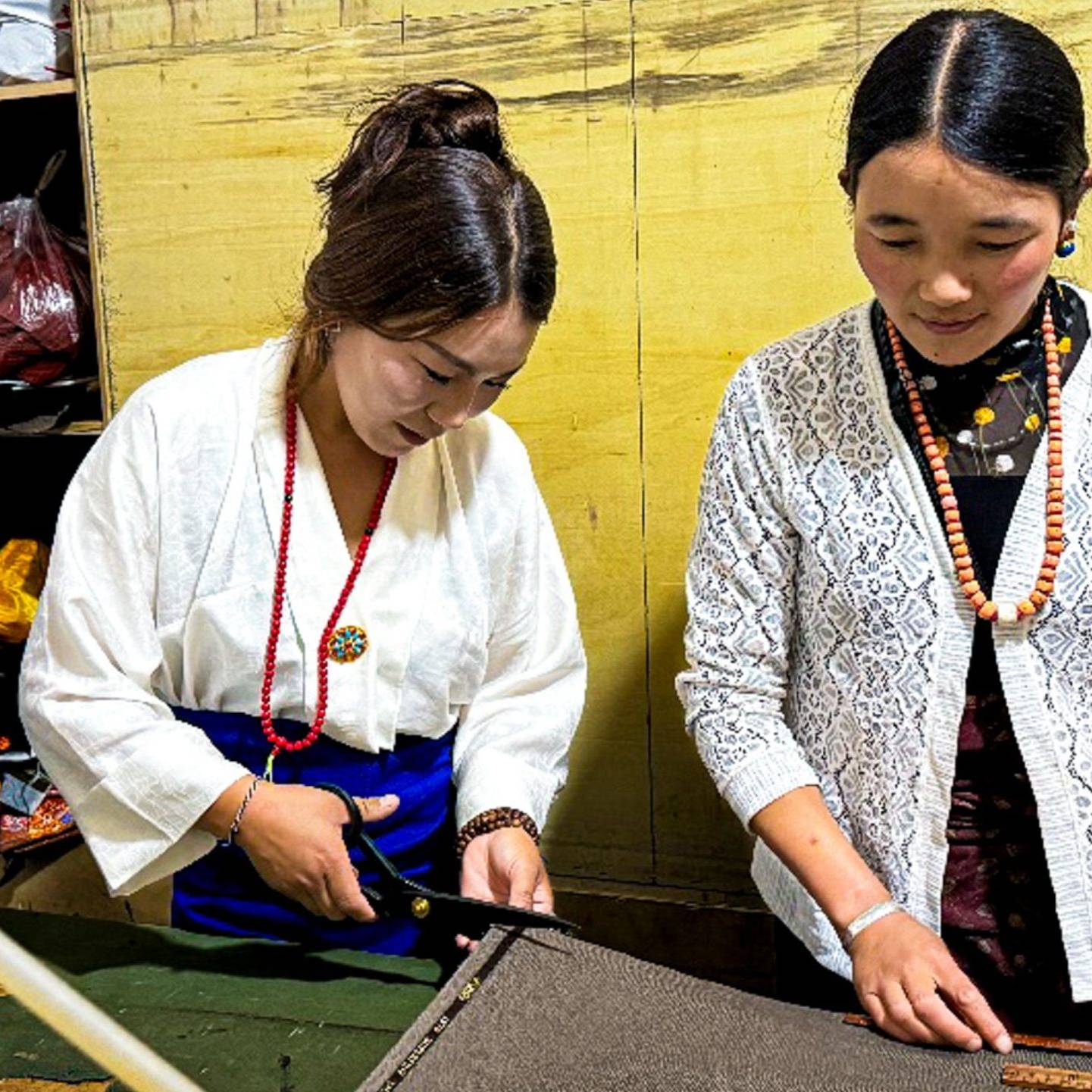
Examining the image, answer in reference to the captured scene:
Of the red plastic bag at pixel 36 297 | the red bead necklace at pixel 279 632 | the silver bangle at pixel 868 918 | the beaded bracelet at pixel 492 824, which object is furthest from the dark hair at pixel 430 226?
the red plastic bag at pixel 36 297

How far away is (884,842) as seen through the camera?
119 centimetres

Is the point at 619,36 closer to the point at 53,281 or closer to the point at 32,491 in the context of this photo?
the point at 53,281

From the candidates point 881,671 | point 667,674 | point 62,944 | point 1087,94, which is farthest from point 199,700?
point 1087,94

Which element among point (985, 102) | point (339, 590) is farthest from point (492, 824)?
point (985, 102)

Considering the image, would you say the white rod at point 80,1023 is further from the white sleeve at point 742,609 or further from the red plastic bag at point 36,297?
the red plastic bag at point 36,297

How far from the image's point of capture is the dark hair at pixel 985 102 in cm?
100

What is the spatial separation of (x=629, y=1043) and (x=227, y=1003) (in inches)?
Result: 13.6

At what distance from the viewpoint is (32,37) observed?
6.57 feet

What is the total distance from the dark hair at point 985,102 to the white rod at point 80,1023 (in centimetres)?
80

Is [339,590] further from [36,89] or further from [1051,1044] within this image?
[36,89]

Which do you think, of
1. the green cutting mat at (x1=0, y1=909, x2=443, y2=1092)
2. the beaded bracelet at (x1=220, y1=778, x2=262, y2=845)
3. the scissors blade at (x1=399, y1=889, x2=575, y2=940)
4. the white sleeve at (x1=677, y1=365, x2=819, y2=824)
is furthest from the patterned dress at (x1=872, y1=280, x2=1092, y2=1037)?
the beaded bracelet at (x1=220, y1=778, x2=262, y2=845)

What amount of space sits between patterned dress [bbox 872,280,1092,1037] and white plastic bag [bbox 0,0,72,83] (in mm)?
1442

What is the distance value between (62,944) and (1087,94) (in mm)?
1410

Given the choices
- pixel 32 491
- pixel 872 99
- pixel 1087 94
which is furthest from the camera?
pixel 32 491
